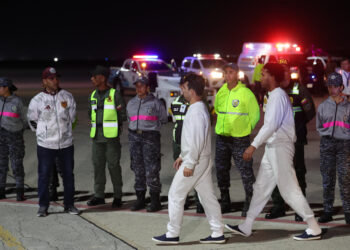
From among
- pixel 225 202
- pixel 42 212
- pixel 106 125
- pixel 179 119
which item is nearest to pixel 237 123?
pixel 179 119

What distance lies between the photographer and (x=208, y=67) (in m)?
25.7

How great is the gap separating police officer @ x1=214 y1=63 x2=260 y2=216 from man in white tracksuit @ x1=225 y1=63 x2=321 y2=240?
0.97 metres

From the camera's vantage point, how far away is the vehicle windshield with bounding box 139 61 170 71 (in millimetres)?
24380

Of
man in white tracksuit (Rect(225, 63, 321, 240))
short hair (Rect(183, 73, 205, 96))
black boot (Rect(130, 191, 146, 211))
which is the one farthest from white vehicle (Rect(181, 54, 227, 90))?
short hair (Rect(183, 73, 205, 96))

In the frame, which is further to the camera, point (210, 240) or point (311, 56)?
point (311, 56)

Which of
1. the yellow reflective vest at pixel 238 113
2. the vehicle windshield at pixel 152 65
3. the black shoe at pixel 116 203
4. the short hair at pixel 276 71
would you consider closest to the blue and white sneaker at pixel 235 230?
the yellow reflective vest at pixel 238 113

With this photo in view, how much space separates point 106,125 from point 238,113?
1729 millimetres

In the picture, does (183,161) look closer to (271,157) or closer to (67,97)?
(271,157)

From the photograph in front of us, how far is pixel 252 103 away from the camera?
23.6ft

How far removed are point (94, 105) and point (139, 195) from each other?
1.30 metres

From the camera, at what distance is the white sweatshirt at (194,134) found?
227 inches

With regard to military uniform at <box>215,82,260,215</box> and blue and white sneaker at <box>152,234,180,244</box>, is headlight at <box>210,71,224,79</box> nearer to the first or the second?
military uniform at <box>215,82,260,215</box>

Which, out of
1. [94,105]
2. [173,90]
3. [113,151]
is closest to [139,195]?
[113,151]

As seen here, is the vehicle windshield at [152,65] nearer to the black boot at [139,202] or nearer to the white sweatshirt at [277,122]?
the black boot at [139,202]
